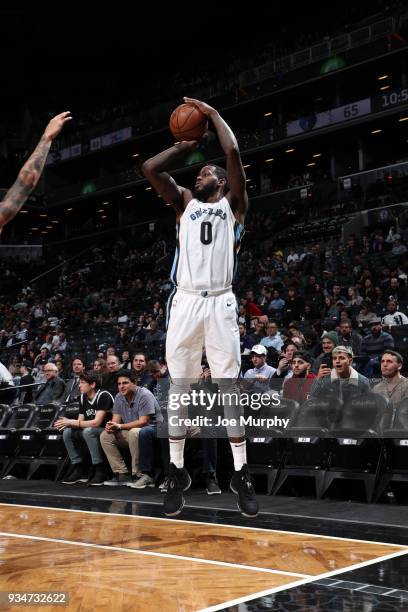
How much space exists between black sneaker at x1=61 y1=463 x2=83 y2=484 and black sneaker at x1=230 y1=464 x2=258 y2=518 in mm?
3540

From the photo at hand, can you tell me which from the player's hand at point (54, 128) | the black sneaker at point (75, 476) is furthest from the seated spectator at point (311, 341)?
the player's hand at point (54, 128)

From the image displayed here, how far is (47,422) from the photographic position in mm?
8758

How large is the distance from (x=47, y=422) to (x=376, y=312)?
220 inches

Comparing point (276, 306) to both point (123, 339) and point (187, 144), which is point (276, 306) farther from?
point (187, 144)

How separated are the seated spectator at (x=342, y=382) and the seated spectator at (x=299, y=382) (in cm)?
25

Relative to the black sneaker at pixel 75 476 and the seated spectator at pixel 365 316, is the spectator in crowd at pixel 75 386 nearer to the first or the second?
the black sneaker at pixel 75 476

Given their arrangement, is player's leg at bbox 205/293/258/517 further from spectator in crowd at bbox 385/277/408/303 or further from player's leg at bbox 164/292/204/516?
spectator in crowd at bbox 385/277/408/303

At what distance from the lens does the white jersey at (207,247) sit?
470 centimetres

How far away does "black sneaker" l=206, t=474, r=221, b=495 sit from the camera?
6.64 m

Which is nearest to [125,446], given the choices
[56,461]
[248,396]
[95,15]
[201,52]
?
[56,461]

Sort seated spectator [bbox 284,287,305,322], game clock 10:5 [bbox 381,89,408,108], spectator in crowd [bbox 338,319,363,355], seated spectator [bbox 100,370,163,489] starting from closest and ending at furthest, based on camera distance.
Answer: seated spectator [bbox 100,370,163,489] → spectator in crowd [bbox 338,319,363,355] → seated spectator [bbox 284,287,305,322] → game clock 10:5 [bbox 381,89,408,108]

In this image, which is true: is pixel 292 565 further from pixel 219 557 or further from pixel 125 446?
pixel 125 446

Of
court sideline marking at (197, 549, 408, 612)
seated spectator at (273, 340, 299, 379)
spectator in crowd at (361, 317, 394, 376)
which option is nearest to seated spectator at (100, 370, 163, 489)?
seated spectator at (273, 340, 299, 379)

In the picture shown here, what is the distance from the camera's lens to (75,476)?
7.92 metres
